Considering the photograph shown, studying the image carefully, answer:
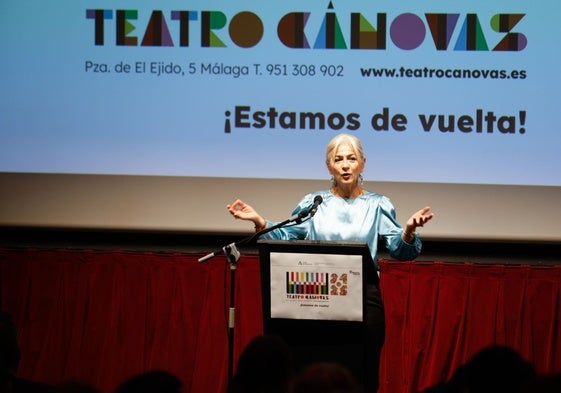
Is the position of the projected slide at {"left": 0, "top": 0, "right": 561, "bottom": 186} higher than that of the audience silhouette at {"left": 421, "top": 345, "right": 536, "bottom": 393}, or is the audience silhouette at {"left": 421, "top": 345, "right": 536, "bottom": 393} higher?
the projected slide at {"left": 0, "top": 0, "right": 561, "bottom": 186}

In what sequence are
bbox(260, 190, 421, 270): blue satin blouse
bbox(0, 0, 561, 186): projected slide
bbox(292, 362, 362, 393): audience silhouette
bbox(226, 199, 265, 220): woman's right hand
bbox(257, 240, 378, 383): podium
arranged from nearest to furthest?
bbox(292, 362, 362, 393): audience silhouette
bbox(257, 240, 378, 383): podium
bbox(226, 199, 265, 220): woman's right hand
bbox(260, 190, 421, 270): blue satin blouse
bbox(0, 0, 561, 186): projected slide

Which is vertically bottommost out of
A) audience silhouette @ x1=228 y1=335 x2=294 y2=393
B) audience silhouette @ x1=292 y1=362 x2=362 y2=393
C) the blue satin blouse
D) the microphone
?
audience silhouette @ x1=228 y1=335 x2=294 y2=393

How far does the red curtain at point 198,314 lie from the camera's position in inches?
223

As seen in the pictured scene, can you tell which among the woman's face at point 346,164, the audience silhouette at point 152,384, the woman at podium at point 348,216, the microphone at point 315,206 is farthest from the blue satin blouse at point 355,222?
the audience silhouette at point 152,384

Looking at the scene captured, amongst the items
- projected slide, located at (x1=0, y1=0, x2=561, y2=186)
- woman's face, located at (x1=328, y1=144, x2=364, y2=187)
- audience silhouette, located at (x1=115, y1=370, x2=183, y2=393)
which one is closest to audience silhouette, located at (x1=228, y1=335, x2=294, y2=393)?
audience silhouette, located at (x1=115, y1=370, x2=183, y2=393)

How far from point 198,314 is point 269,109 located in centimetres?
137

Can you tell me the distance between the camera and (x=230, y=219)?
19.0 ft

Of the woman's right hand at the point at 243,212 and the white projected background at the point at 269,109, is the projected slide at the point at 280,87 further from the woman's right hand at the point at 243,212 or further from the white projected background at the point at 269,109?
the woman's right hand at the point at 243,212

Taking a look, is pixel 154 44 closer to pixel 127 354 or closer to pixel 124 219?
pixel 124 219

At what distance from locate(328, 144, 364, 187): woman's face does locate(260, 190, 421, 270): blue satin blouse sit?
101 millimetres

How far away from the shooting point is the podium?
383cm

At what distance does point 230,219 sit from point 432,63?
1.54 metres

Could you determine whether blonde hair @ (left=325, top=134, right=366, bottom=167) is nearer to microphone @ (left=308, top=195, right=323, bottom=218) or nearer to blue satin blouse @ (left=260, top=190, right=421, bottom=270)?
blue satin blouse @ (left=260, top=190, right=421, bottom=270)

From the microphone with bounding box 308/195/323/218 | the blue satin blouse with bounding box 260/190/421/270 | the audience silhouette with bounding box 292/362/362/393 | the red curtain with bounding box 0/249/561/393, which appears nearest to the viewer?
the audience silhouette with bounding box 292/362/362/393
